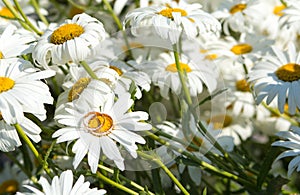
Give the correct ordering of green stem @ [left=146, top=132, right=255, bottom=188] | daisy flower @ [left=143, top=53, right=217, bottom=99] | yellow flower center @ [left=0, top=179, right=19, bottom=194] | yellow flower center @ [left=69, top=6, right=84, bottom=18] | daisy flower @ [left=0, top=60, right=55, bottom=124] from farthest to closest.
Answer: yellow flower center @ [left=69, top=6, right=84, bottom=18] → yellow flower center @ [left=0, top=179, right=19, bottom=194] → daisy flower @ [left=143, top=53, right=217, bottom=99] → green stem @ [left=146, top=132, right=255, bottom=188] → daisy flower @ [left=0, top=60, right=55, bottom=124]

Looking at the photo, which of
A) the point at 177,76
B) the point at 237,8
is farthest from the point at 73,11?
the point at 177,76

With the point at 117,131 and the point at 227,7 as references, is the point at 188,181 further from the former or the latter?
the point at 227,7

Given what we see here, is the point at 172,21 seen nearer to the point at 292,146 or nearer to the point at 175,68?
the point at 175,68

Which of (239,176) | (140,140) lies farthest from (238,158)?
(140,140)

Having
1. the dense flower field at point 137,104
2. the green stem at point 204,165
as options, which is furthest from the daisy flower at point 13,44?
the green stem at point 204,165

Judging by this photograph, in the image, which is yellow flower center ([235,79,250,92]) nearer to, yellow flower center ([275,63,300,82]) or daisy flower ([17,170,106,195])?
yellow flower center ([275,63,300,82])

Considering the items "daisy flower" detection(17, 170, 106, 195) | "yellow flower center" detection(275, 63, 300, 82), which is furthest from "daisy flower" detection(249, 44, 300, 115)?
"daisy flower" detection(17, 170, 106, 195)
